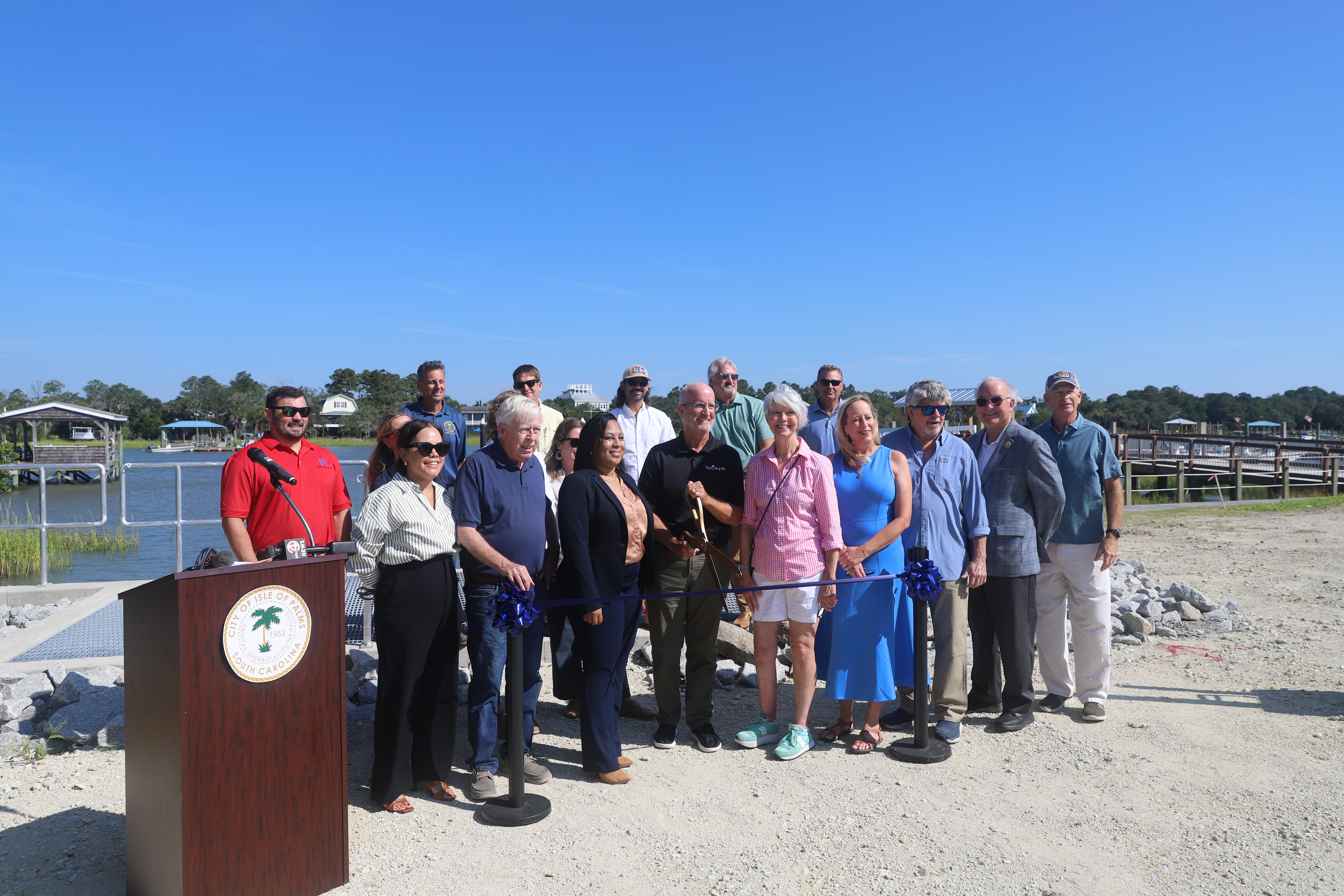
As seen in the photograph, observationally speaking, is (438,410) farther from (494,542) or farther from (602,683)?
(602,683)

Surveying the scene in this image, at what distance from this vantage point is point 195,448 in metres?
73.6

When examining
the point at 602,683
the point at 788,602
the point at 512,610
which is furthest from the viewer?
the point at 788,602

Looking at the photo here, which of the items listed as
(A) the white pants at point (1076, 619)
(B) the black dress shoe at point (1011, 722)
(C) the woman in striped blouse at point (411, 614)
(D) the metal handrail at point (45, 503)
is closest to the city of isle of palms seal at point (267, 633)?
(C) the woman in striped blouse at point (411, 614)

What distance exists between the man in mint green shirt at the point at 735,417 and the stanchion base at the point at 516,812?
266 cm

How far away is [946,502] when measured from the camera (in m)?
4.71

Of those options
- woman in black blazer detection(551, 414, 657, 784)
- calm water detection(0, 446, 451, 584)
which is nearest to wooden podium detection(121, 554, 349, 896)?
woman in black blazer detection(551, 414, 657, 784)

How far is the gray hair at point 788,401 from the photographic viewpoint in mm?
4418

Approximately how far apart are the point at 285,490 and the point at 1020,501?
159 inches

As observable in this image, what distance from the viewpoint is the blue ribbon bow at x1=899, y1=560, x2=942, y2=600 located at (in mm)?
4328

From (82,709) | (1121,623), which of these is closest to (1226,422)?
(1121,623)

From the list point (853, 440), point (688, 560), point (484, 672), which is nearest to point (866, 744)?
point (688, 560)

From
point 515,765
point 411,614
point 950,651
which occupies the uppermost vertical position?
point 411,614

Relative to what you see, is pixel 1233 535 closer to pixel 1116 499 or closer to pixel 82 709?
pixel 1116 499

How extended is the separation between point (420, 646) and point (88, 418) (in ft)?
130
